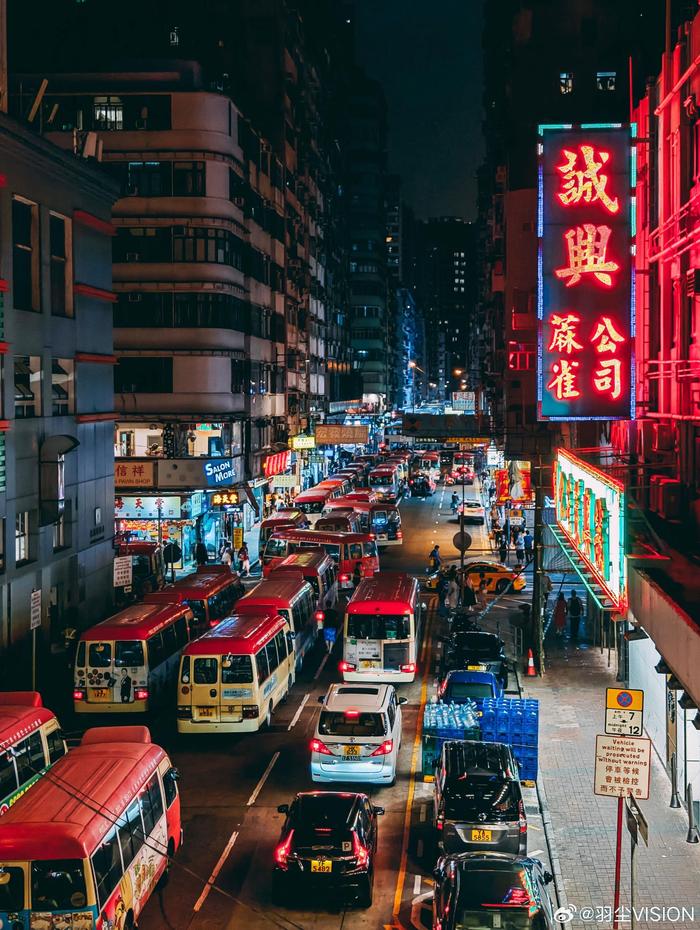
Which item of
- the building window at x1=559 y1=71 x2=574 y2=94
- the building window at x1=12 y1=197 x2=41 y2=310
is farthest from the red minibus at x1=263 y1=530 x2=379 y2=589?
the building window at x1=559 y1=71 x2=574 y2=94

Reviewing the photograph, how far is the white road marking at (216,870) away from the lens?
1471 cm

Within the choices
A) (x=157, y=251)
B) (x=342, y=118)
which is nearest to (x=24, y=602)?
(x=157, y=251)

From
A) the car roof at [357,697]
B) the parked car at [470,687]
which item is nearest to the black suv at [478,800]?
the car roof at [357,697]

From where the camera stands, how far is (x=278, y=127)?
68000 millimetres

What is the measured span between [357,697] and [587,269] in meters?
10.4

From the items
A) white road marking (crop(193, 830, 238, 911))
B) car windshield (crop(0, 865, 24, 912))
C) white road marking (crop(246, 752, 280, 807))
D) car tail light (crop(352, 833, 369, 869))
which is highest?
car windshield (crop(0, 865, 24, 912))

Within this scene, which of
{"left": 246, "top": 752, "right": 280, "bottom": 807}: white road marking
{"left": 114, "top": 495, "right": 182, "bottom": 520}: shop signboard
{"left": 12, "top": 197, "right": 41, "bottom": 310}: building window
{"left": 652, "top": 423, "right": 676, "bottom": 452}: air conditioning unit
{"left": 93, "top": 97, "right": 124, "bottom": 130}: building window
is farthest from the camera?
{"left": 93, "top": 97, "right": 124, "bottom": 130}: building window

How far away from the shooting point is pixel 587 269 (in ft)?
70.9

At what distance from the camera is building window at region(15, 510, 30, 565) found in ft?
92.6

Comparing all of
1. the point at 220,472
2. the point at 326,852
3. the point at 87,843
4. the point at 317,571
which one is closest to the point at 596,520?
the point at 326,852

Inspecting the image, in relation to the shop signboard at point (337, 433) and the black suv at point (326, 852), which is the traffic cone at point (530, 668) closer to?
the black suv at point (326, 852)

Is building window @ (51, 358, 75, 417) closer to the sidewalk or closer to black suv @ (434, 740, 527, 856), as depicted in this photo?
the sidewalk

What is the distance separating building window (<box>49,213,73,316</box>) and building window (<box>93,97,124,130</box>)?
18.0 m

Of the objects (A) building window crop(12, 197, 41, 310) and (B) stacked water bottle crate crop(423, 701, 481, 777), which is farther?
(A) building window crop(12, 197, 41, 310)
